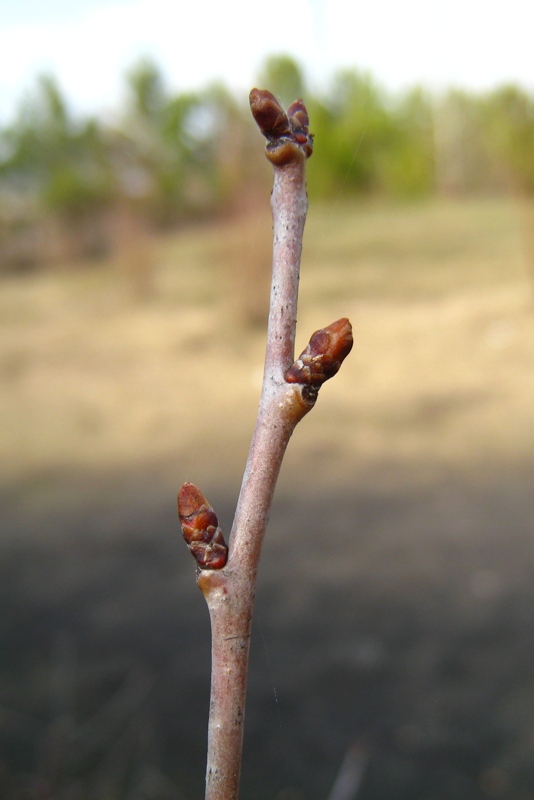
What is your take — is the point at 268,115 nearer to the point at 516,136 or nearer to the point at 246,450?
the point at 246,450

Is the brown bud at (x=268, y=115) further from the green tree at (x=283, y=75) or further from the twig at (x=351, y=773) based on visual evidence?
the green tree at (x=283, y=75)

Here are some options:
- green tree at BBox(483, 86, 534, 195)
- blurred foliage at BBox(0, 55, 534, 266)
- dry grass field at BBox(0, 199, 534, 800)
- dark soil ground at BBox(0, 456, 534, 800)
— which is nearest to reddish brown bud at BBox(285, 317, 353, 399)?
dry grass field at BBox(0, 199, 534, 800)

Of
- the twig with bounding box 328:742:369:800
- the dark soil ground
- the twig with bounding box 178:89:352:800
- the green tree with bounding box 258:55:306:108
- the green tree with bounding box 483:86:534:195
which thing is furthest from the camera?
the green tree with bounding box 483:86:534:195

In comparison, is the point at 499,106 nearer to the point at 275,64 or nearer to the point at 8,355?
the point at 275,64

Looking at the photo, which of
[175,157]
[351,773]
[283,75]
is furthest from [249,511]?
[175,157]

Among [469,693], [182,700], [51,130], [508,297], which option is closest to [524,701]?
[469,693]

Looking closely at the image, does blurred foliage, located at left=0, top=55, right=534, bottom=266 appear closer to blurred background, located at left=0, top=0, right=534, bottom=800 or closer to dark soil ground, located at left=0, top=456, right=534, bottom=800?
blurred background, located at left=0, top=0, right=534, bottom=800

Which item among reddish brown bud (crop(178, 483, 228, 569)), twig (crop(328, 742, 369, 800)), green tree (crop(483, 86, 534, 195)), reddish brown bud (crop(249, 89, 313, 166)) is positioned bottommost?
twig (crop(328, 742, 369, 800))
